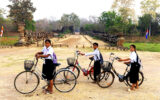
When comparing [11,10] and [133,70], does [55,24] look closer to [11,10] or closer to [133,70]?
[11,10]

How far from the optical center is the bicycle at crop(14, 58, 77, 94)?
158 inches

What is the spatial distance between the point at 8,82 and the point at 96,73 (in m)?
3.00

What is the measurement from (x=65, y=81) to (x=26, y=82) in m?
1.11

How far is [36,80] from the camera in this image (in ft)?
13.4

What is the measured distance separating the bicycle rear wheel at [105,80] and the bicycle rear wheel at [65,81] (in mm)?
921

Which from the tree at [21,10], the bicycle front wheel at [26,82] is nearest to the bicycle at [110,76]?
the bicycle front wheel at [26,82]

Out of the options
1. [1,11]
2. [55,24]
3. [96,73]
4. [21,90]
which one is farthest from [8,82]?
[55,24]

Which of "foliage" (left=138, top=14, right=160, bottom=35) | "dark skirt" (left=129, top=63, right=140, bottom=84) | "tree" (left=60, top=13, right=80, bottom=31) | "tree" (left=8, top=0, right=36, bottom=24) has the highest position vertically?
"tree" (left=60, top=13, right=80, bottom=31)

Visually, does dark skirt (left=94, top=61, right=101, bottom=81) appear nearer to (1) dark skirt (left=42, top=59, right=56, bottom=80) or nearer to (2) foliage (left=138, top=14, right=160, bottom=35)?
(1) dark skirt (left=42, top=59, right=56, bottom=80)

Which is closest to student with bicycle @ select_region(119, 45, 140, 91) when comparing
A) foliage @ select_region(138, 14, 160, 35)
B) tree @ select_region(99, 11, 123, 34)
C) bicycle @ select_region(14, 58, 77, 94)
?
bicycle @ select_region(14, 58, 77, 94)

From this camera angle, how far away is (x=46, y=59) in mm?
3994

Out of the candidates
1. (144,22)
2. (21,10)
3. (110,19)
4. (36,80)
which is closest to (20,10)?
(21,10)

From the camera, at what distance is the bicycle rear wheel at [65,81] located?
420 cm

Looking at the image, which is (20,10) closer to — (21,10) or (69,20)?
(21,10)
